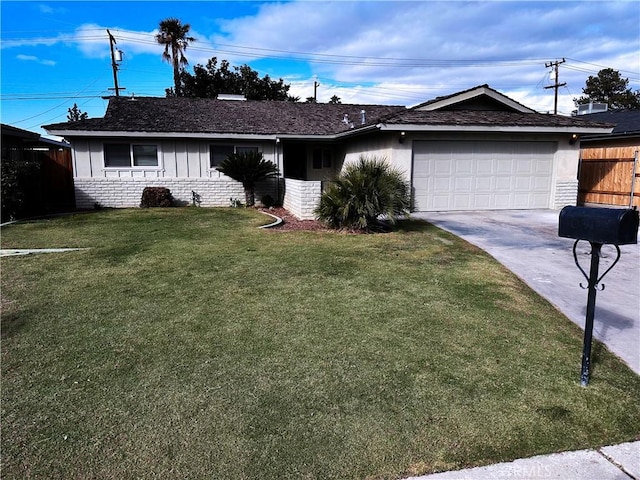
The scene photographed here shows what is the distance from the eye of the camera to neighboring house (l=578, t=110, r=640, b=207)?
49.0ft

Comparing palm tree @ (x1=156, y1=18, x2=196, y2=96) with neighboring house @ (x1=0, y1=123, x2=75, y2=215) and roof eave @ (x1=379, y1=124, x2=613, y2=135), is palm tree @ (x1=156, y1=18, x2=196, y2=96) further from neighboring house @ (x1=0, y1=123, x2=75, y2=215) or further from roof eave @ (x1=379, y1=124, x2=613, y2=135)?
roof eave @ (x1=379, y1=124, x2=613, y2=135)

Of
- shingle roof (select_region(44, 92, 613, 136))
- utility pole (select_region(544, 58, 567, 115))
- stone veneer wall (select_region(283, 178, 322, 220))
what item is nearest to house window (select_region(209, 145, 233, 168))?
shingle roof (select_region(44, 92, 613, 136))

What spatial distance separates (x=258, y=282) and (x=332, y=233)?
4.31m

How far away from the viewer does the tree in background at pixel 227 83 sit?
3547 cm

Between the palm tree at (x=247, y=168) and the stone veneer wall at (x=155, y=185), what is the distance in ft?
2.91

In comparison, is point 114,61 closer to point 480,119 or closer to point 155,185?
point 155,185

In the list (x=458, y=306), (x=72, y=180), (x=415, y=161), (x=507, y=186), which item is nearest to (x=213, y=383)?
(x=458, y=306)

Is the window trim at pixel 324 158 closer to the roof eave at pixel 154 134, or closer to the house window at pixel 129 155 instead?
the roof eave at pixel 154 134

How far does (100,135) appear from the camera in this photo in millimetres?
15281

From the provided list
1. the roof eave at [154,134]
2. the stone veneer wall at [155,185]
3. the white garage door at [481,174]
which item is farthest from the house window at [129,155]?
the white garage door at [481,174]

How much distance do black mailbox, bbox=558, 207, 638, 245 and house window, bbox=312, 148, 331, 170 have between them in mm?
16582

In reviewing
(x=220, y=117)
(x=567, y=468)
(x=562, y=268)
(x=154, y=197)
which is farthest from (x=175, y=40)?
(x=567, y=468)

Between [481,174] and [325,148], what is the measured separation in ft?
25.5

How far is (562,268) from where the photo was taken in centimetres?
703
